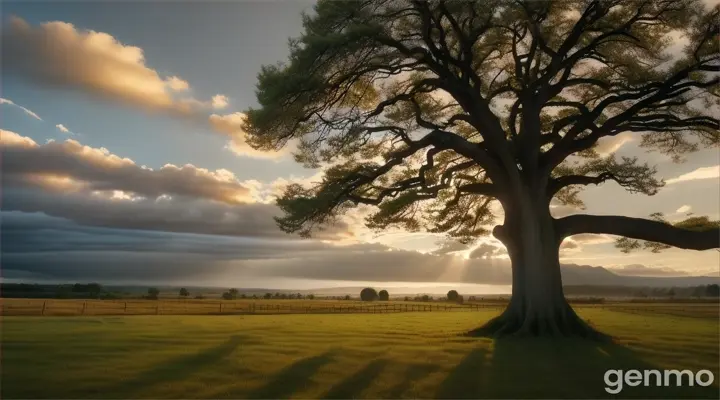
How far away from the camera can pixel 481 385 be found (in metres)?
10.2

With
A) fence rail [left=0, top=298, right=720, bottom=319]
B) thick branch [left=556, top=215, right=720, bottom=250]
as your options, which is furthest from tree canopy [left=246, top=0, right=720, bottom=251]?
fence rail [left=0, top=298, right=720, bottom=319]

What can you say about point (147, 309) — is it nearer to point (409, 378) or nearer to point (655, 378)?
point (409, 378)

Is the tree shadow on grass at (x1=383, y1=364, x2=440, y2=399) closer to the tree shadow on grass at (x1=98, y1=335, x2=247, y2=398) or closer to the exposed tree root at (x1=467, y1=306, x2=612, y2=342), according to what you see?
A: the tree shadow on grass at (x1=98, y1=335, x2=247, y2=398)

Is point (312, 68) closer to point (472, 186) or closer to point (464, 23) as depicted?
point (464, 23)

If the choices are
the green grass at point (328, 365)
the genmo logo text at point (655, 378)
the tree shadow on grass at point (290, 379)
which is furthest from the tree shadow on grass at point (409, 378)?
the genmo logo text at point (655, 378)

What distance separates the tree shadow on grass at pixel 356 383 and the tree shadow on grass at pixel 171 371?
10.5 feet

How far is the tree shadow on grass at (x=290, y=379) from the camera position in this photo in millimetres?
9328

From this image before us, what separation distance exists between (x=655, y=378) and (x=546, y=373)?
227 cm

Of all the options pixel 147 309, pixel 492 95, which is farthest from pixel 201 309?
pixel 492 95

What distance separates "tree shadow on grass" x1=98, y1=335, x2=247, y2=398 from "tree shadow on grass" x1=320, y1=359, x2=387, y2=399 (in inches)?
126

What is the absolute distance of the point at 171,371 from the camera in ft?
37.3

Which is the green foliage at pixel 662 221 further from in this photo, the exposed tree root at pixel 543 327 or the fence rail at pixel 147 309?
the fence rail at pixel 147 309

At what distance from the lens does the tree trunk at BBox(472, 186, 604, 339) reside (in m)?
18.2

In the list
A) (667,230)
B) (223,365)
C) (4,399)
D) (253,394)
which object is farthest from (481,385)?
(667,230)
